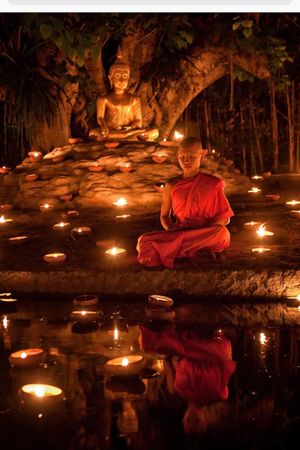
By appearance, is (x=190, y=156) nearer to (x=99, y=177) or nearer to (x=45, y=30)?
(x=45, y=30)

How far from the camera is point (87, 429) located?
241 cm

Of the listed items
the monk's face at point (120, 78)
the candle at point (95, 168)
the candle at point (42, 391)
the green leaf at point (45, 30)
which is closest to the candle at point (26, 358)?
the candle at point (42, 391)

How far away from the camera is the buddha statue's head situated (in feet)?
28.4

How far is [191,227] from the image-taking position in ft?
16.7

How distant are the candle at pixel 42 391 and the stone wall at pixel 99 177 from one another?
493cm

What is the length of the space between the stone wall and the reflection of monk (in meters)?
3.91

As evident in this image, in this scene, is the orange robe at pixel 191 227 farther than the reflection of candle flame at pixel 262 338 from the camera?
Yes

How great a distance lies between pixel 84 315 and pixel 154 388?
1438 millimetres

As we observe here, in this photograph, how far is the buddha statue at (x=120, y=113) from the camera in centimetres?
871

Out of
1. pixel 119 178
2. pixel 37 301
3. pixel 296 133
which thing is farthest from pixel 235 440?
pixel 296 133

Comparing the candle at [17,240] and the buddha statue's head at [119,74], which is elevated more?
the buddha statue's head at [119,74]

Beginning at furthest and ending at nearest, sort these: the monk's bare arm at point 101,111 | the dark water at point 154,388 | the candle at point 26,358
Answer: the monk's bare arm at point 101,111, the candle at point 26,358, the dark water at point 154,388

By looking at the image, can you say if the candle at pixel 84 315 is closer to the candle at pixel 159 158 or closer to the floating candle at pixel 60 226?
the floating candle at pixel 60 226

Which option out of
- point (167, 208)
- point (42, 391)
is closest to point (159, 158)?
point (167, 208)
